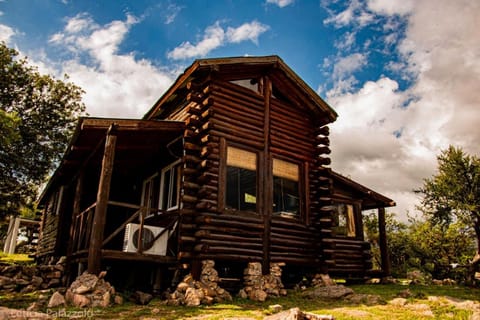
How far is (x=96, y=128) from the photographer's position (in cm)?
992

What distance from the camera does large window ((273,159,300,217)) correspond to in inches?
499

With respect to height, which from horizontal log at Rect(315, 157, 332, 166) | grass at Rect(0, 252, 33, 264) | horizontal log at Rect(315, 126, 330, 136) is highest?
horizontal log at Rect(315, 126, 330, 136)

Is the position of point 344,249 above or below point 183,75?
below

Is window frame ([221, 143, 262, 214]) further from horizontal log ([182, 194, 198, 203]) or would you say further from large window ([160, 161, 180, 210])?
large window ([160, 161, 180, 210])

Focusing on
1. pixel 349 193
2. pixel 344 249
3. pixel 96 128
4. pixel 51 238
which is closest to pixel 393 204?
pixel 349 193

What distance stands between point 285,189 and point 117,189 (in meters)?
7.89

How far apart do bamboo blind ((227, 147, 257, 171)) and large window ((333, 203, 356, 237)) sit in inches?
232

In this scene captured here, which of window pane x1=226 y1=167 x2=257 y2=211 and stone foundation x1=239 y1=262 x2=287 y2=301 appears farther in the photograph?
window pane x1=226 y1=167 x2=257 y2=211

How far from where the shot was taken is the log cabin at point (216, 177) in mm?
10477

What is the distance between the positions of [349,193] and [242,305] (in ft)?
30.3

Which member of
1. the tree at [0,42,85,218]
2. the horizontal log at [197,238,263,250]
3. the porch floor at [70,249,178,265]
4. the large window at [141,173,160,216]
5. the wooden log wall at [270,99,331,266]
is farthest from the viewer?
the tree at [0,42,85,218]

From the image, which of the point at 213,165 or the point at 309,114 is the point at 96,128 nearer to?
the point at 213,165

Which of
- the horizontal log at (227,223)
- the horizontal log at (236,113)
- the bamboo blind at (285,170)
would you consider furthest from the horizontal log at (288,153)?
the horizontal log at (227,223)

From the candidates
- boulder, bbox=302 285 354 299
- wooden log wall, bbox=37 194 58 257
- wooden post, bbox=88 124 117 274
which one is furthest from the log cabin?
boulder, bbox=302 285 354 299
